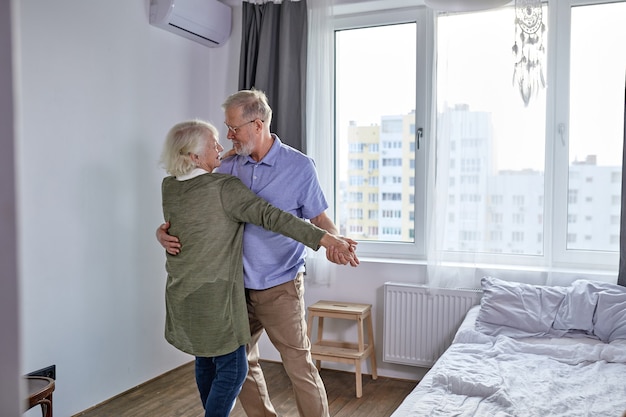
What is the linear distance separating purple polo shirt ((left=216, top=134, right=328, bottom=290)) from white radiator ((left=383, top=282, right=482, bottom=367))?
1262 mm

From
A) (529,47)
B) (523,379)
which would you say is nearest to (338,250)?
(523,379)

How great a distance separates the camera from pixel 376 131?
3.89 meters

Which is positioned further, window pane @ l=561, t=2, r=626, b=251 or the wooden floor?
window pane @ l=561, t=2, r=626, b=251

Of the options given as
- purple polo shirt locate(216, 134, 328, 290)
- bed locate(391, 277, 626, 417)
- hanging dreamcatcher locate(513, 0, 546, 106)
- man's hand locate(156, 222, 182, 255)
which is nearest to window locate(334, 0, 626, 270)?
bed locate(391, 277, 626, 417)

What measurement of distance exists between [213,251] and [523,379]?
4.12 feet

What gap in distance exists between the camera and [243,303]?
85.1 inches

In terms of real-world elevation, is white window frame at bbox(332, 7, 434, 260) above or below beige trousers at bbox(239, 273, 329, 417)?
above

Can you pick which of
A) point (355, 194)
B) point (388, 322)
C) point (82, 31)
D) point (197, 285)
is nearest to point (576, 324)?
point (388, 322)

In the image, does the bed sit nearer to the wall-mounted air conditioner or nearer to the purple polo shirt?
the purple polo shirt

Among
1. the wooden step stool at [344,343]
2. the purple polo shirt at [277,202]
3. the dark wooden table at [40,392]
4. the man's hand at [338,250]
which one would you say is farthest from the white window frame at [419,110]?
the dark wooden table at [40,392]

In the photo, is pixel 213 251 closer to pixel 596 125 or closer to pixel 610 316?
pixel 610 316

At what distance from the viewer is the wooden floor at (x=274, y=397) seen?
3.09 m

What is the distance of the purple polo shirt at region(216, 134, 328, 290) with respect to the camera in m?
2.34

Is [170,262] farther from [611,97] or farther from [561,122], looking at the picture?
[611,97]
